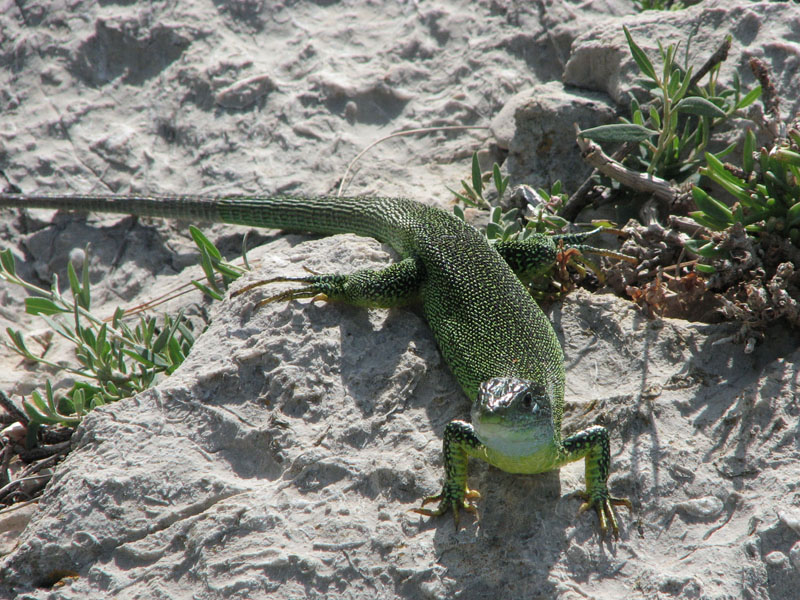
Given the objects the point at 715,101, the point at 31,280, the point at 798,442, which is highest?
the point at 715,101

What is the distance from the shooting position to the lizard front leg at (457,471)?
322cm

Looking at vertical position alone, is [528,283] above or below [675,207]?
below

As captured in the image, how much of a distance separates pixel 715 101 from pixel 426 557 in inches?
142

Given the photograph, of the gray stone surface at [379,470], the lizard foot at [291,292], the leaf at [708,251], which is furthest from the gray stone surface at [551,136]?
the lizard foot at [291,292]

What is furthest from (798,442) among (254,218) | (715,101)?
(254,218)

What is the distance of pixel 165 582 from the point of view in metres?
3.13

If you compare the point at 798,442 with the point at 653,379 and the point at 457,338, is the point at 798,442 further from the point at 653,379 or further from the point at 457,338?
the point at 457,338

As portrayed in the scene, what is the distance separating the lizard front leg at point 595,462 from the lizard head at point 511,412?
292 mm

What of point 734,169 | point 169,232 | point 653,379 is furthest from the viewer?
Answer: point 169,232

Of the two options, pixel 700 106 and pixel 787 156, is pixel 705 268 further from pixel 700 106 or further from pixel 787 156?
pixel 700 106

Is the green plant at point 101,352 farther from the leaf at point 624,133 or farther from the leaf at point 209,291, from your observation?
the leaf at point 624,133

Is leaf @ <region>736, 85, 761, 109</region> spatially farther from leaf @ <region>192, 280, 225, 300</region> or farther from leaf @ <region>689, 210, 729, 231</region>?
leaf @ <region>192, 280, 225, 300</region>

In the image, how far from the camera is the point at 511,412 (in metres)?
2.90

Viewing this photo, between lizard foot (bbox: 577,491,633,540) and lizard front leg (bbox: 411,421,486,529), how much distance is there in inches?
19.0
